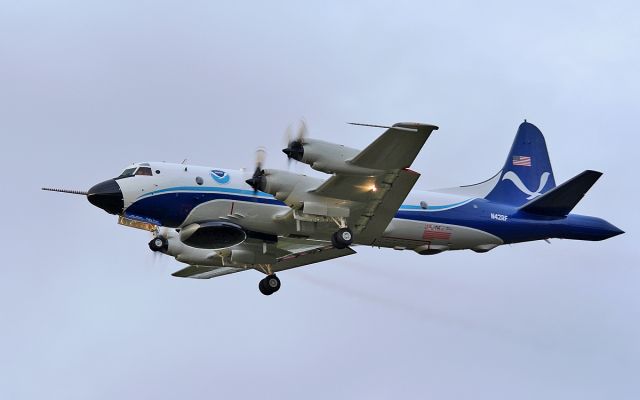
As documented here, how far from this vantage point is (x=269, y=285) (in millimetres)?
37438

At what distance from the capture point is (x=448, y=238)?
1395 inches

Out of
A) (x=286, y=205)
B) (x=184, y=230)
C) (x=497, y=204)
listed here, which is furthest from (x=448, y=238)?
(x=184, y=230)

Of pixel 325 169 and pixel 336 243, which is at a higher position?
pixel 325 169

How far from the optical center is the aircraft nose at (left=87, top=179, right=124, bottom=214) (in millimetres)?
32781

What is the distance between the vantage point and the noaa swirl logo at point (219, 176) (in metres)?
33.4

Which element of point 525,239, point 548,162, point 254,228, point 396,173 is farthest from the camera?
point 548,162

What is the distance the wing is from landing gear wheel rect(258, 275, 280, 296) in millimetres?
4561

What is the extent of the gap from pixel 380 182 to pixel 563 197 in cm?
685

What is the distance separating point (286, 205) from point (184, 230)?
10.3ft

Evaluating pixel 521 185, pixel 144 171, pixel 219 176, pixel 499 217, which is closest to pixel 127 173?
pixel 144 171

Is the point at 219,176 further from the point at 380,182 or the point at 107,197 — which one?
the point at 380,182

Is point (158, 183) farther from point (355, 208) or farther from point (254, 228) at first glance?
point (355, 208)

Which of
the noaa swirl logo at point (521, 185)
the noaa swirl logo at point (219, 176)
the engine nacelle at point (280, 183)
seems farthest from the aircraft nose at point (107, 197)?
the noaa swirl logo at point (521, 185)

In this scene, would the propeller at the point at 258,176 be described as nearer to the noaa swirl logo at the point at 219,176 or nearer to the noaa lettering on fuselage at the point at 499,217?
the noaa swirl logo at the point at 219,176
